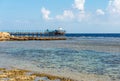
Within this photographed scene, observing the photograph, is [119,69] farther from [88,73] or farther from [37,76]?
[37,76]

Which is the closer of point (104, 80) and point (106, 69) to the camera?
point (104, 80)

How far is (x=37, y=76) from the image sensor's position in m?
26.4

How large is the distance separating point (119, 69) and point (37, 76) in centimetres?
952

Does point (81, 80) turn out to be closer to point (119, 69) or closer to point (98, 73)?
point (98, 73)

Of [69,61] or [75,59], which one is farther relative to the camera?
[75,59]

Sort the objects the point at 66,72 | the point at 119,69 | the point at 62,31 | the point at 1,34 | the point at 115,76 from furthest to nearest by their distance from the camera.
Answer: the point at 62,31 < the point at 1,34 < the point at 119,69 < the point at 66,72 < the point at 115,76

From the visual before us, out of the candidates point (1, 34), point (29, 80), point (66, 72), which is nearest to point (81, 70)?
point (66, 72)

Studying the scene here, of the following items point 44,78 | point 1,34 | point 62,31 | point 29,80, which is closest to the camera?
point 29,80

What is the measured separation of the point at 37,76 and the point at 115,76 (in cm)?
682

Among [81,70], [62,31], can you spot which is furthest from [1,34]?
[81,70]

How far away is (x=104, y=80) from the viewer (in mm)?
25109

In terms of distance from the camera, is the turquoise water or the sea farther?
the turquoise water

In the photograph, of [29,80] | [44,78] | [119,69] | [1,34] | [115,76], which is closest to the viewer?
[29,80]

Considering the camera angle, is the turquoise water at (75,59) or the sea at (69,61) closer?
the sea at (69,61)
